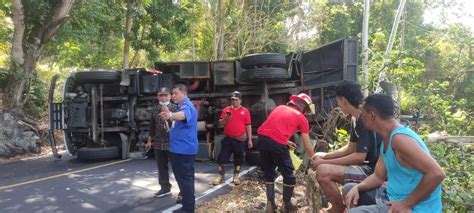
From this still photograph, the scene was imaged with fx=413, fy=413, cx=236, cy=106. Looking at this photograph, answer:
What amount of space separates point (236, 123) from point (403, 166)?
4731mm

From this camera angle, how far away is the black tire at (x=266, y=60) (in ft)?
28.8

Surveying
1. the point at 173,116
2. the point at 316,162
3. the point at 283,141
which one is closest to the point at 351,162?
the point at 316,162

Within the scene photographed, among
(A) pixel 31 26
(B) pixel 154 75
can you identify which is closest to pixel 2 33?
(A) pixel 31 26

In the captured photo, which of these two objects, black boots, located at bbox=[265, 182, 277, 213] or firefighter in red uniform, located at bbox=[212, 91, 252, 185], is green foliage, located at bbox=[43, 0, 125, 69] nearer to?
firefighter in red uniform, located at bbox=[212, 91, 252, 185]

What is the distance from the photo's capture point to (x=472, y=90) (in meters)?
25.9

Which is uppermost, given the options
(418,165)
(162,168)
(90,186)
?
(418,165)

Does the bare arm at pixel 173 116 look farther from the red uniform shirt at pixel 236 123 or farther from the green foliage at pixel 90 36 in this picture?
the green foliage at pixel 90 36

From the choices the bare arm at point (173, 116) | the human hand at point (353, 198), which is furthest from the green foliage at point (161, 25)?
the human hand at point (353, 198)

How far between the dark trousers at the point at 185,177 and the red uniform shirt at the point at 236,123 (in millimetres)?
2150

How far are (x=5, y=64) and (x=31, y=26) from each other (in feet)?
17.9

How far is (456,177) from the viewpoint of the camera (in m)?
4.26

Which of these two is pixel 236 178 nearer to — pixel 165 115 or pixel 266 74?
pixel 266 74

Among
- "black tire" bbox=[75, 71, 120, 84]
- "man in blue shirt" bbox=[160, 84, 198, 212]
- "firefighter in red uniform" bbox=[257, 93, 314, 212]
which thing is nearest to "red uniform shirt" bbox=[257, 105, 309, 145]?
"firefighter in red uniform" bbox=[257, 93, 314, 212]

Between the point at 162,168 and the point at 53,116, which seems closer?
the point at 162,168
